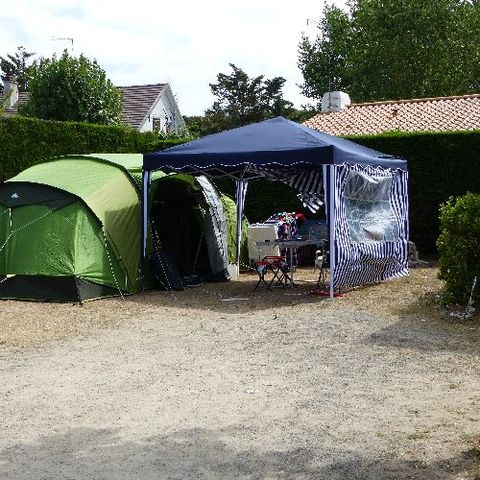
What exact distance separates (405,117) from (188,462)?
17.9 m

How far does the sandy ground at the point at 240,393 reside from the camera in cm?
409

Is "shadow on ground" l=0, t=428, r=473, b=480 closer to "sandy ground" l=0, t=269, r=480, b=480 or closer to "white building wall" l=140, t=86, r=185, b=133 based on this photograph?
"sandy ground" l=0, t=269, r=480, b=480

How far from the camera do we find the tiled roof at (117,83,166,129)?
3157 cm

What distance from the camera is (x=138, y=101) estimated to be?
109 ft

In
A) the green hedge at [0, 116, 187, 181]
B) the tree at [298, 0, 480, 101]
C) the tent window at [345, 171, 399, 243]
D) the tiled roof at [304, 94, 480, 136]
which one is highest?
the tree at [298, 0, 480, 101]

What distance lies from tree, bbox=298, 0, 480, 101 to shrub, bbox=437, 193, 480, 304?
2591 cm

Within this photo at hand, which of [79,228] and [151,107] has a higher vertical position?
[151,107]

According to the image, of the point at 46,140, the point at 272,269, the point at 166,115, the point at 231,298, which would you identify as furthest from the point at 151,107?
the point at 231,298

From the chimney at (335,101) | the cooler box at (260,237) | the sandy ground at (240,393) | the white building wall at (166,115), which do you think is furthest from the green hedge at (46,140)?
the white building wall at (166,115)

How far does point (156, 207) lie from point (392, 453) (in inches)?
323

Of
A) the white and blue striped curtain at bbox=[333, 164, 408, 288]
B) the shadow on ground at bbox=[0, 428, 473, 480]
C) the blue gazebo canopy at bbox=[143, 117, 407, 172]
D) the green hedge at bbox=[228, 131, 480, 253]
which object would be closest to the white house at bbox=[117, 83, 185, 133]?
the green hedge at bbox=[228, 131, 480, 253]

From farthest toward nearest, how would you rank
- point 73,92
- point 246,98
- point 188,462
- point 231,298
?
point 246,98 < point 73,92 < point 231,298 < point 188,462

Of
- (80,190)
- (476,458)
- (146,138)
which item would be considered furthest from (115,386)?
(146,138)

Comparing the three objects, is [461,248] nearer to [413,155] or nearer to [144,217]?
[144,217]
